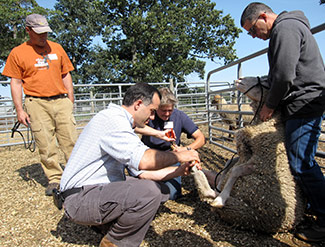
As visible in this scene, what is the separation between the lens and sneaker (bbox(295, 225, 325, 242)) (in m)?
1.87

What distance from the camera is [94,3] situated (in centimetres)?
2239

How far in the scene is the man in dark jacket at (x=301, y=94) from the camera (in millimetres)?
1728

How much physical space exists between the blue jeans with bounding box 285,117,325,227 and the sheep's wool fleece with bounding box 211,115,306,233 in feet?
0.27

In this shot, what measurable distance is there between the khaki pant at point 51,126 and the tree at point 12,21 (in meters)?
17.7

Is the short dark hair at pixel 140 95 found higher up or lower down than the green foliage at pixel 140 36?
lower down

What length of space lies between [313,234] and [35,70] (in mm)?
3452

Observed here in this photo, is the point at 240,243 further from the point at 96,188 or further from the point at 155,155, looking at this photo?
the point at 96,188

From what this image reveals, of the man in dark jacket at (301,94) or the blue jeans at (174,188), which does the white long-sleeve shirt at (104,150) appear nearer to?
the blue jeans at (174,188)

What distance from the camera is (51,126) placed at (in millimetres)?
3309

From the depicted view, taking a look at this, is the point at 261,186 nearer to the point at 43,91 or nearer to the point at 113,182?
the point at 113,182

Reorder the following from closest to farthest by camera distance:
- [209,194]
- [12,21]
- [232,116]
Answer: [209,194], [232,116], [12,21]

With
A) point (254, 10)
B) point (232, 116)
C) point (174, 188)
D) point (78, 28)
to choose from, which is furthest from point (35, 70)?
point (78, 28)

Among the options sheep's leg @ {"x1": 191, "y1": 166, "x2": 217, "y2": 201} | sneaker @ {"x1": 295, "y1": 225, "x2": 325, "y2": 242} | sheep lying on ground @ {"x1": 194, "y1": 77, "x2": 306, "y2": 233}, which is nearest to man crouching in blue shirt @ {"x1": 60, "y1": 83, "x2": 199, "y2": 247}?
sheep's leg @ {"x1": 191, "y1": 166, "x2": 217, "y2": 201}

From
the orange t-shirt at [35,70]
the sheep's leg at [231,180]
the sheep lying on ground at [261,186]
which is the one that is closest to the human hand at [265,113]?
the sheep lying on ground at [261,186]
